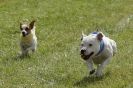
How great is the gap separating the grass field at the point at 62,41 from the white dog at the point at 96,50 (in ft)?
1.34

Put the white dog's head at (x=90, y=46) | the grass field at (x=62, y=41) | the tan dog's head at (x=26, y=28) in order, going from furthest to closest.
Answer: the tan dog's head at (x=26, y=28) → the grass field at (x=62, y=41) → the white dog's head at (x=90, y=46)

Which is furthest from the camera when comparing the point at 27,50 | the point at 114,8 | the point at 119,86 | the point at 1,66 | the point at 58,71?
the point at 114,8

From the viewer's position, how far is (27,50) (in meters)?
18.4

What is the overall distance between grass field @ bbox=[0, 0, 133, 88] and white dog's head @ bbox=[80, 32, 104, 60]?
2.51 feet

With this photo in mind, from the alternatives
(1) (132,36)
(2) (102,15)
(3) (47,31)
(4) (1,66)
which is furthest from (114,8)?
(4) (1,66)

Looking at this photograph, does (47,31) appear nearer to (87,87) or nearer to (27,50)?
(27,50)

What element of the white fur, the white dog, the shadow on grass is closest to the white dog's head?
the white dog

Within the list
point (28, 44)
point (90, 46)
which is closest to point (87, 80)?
point (90, 46)

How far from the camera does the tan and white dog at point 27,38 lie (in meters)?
18.4

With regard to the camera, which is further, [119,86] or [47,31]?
[47,31]

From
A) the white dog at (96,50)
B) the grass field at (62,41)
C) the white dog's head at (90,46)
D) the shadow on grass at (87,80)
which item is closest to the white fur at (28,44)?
the grass field at (62,41)

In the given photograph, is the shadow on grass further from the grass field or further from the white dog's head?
the white dog's head

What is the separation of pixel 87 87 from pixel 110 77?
1.15 m

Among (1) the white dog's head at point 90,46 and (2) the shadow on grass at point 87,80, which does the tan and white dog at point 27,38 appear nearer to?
(2) the shadow on grass at point 87,80
